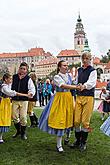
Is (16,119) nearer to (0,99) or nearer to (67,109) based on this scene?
(0,99)

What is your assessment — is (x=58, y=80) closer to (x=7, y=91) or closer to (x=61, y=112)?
(x=61, y=112)

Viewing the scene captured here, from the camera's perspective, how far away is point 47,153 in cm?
Result: 576

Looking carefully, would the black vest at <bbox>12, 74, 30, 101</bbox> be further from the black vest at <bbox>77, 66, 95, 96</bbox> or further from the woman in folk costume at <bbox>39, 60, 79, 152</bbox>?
the black vest at <bbox>77, 66, 95, 96</bbox>

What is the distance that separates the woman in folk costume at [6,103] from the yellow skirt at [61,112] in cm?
89

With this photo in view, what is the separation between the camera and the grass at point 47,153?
5.27 m

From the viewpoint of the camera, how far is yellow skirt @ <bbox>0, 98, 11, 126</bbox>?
249 inches

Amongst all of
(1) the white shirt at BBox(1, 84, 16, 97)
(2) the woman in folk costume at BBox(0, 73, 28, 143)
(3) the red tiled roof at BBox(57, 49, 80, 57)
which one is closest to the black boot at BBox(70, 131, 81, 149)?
(2) the woman in folk costume at BBox(0, 73, 28, 143)

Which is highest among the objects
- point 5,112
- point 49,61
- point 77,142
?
point 49,61

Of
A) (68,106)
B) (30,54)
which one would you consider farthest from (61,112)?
(30,54)

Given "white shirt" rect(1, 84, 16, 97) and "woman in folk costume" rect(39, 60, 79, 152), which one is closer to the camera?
"woman in folk costume" rect(39, 60, 79, 152)

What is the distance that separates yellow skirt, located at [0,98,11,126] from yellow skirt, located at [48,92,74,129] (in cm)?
98

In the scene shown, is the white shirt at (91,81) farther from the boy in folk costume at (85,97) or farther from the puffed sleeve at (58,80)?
the puffed sleeve at (58,80)

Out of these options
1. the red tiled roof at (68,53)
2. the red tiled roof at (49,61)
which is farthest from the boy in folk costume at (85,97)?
the red tiled roof at (68,53)

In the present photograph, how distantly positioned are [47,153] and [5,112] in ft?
4.07
